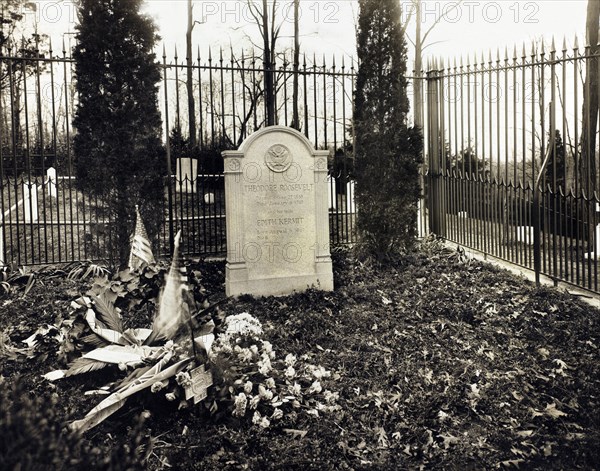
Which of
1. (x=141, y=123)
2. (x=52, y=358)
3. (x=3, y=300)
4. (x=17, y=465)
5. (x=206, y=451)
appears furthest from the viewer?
(x=141, y=123)

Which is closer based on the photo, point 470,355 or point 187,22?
point 470,355

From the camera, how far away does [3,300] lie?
685cm

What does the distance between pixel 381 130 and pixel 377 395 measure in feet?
17.4

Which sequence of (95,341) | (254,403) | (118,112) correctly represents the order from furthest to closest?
(118,112)
(95,341)
(254,403)

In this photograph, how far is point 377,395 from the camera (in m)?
4.29

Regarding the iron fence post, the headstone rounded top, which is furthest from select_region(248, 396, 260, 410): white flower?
the iron fence post

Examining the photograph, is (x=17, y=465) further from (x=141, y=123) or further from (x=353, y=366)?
(x=141, y=123)

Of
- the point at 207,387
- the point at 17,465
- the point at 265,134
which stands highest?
the point at 265,134

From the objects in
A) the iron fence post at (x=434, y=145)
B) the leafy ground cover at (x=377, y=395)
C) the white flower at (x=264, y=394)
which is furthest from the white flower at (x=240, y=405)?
the iron fence post at (x=434, y=145)

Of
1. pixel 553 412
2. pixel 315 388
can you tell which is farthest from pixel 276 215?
pixel 553 412

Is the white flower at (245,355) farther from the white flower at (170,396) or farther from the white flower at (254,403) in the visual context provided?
the white flower at (170,396)

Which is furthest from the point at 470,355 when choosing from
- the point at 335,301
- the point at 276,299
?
the point at 276,299

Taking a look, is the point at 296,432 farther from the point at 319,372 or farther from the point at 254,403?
the point at 319,372

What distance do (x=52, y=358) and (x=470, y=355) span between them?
3.61 meters
